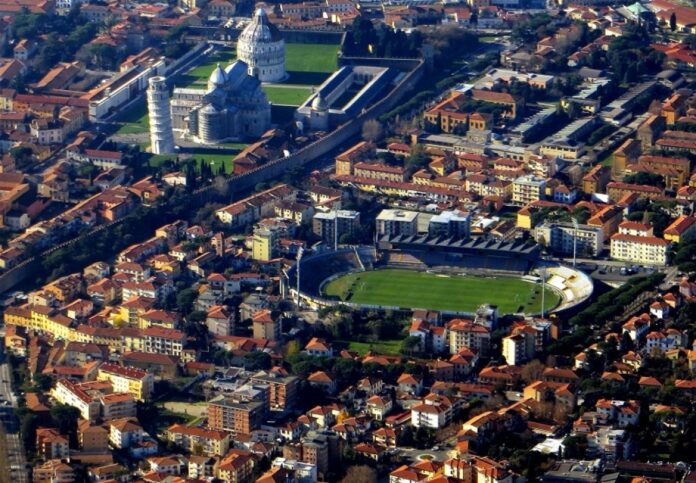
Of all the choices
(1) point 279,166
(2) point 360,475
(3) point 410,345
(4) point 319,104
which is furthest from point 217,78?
(2) point 360,475

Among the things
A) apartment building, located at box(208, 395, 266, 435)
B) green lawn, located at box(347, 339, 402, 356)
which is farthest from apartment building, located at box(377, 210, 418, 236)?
apartment building, located at box(208, 395, 266, 435)

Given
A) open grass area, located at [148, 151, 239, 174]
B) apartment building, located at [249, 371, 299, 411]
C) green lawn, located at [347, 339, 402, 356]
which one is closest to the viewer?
apartment building, located at [249, 371, 299, 411]

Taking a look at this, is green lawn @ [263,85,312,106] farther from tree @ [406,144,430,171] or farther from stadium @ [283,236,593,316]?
stadium @ [283,236,593,316]

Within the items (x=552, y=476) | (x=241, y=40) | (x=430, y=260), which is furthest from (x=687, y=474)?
(x=241, y=40)

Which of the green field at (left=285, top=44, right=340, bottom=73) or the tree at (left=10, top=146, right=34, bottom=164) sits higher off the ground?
the green field at (left=285, top=44, right=340, bottom=73)

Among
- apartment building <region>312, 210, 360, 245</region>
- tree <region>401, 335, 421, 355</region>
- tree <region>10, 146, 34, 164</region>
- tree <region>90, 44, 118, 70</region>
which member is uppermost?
tree <region>90, 44, 118, 70</region>

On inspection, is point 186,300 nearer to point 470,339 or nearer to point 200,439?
point 470,339
